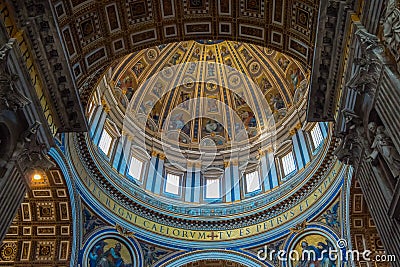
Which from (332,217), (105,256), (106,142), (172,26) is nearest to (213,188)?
(106,142)

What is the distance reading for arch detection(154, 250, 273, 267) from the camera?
69.2 feet

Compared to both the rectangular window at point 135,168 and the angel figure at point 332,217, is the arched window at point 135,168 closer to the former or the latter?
the rectangular window at point 135,168

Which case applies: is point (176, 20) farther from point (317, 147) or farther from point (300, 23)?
point (317, 147)

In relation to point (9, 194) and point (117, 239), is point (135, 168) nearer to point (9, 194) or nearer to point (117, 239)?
point (117, 239)

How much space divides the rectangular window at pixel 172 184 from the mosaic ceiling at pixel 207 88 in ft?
12.2

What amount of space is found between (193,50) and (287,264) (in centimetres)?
1792

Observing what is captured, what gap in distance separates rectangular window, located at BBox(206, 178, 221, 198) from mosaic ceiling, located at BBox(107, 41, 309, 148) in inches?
162

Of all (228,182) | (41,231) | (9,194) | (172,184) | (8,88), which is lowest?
(9,194)

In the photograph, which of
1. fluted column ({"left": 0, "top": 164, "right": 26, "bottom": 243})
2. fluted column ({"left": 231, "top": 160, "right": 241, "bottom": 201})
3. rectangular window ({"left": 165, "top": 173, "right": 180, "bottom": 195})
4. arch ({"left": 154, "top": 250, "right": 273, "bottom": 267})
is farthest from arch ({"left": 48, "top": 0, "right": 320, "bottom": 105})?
rectangular window ({"left": 165, "top": 173, "right": 180, "bottom": 195})

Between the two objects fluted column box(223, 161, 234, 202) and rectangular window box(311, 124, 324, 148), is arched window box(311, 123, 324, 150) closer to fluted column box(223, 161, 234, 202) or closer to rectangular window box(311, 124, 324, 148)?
rectangular window box(311, 124, 324, 148)

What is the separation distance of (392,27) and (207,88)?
24184mm

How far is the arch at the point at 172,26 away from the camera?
12.7 metres

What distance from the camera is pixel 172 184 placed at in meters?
26.5

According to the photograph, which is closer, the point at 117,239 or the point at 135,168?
the point at 117,239
